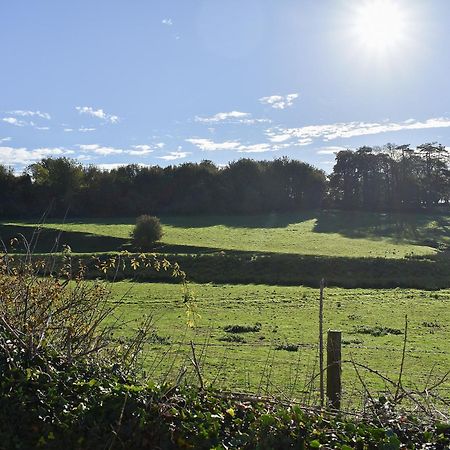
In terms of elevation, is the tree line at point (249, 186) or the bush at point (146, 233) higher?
the tree line at point (249, 186)

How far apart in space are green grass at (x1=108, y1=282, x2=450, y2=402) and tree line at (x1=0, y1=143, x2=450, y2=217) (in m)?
42.3

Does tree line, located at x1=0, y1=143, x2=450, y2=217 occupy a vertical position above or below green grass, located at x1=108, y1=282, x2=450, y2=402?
above

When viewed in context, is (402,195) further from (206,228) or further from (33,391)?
(33,391)

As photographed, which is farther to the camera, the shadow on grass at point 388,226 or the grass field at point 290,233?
the shadow on grass at point 388,226

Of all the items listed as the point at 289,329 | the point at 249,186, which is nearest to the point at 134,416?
the point at 289,329

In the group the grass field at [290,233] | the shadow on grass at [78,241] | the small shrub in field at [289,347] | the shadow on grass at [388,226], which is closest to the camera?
the small shrub in field at [289,347]

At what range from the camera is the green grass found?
1523 centimetres

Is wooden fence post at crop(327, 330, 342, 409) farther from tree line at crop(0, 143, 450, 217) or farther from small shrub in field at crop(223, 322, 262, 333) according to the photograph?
tree line at crop(0, 143, 450, 217)

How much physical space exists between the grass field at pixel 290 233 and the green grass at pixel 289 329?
45.8 ft

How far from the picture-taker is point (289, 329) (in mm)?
24984

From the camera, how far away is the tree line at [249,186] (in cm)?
8021

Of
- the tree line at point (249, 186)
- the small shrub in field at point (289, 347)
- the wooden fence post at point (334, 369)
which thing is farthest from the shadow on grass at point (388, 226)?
the wooden fence post at point (334, 369)

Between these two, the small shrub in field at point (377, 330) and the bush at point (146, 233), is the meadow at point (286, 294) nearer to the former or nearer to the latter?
the small shrub in field at point (377, 330)

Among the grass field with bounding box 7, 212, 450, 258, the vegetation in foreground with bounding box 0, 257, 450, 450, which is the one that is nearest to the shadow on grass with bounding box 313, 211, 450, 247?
the grass field with bounding box 7, 212, 450, 258
